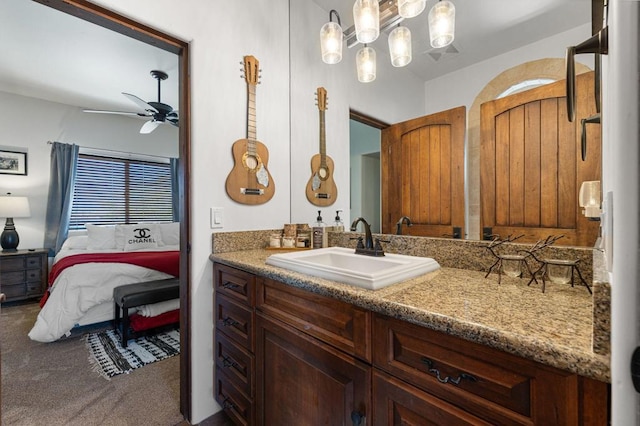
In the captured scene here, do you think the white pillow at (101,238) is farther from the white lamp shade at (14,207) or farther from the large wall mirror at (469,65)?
the large wall mirror at (469,65)

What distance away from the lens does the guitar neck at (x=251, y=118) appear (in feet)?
5.83

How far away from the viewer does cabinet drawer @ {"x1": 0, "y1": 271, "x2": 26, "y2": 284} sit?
11.5 feet

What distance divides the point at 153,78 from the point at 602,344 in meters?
4.22

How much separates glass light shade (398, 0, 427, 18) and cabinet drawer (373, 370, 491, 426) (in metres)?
1.54

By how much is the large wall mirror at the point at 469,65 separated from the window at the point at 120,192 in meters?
4.52

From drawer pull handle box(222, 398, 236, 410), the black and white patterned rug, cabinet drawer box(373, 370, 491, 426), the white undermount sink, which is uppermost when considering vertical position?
the white undermount sink

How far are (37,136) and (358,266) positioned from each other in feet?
16.6

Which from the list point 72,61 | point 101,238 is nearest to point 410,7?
point 72,61

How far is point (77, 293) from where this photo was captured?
101 inches

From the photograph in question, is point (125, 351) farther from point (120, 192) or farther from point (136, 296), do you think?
point (120, 192)

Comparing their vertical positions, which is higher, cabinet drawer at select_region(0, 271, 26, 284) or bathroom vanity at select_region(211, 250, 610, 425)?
bathroom vanity at select_region(211, 250, 610, 425)

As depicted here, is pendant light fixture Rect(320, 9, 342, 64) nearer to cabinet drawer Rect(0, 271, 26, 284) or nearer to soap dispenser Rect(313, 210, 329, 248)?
soap dispenser Rect(313, 210, 329, 248)

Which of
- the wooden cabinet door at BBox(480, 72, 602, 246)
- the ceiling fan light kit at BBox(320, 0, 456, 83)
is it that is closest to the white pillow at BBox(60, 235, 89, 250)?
the ceiling fan light kit at BBox(320, 0, 456, 83)

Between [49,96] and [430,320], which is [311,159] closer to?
[430,320]
